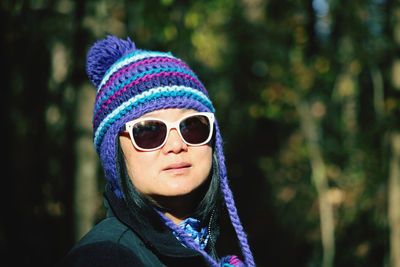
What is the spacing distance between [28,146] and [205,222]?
125 inches

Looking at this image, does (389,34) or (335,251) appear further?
(335,251)

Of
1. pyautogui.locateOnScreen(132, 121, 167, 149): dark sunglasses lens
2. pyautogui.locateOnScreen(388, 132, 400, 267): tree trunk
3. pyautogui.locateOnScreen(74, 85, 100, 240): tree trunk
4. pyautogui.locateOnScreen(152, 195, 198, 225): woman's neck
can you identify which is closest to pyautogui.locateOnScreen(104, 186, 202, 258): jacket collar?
pyautogui.locateOnScreen(152, 195, 198, 225): woman's neck

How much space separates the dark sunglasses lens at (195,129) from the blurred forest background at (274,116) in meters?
0.48

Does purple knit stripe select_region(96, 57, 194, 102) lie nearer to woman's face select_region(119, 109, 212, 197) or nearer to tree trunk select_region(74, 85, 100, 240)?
woman's face select_region(119, 109, 212, 197)

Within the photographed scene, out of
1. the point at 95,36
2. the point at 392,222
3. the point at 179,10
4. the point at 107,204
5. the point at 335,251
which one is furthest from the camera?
the point at 335,251

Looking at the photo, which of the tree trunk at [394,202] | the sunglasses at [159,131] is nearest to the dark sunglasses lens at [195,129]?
the sunglasses at [159,131]

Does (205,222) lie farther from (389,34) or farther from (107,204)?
(389,34)

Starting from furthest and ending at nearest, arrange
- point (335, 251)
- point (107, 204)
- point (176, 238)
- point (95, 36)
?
point (335, 251)
point (95, 36)
point (107, 204)
point (176, 238)

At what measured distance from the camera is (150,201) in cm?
161

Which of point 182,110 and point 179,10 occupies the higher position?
point 179,10

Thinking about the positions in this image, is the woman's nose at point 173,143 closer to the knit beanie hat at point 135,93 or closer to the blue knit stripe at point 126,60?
the knit beanie hat at point 135,93

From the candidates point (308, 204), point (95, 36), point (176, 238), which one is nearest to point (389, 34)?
point (308, 204)

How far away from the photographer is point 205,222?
5.76ft

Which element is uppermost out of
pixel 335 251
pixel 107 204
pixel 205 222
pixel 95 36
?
pixel 95 36
